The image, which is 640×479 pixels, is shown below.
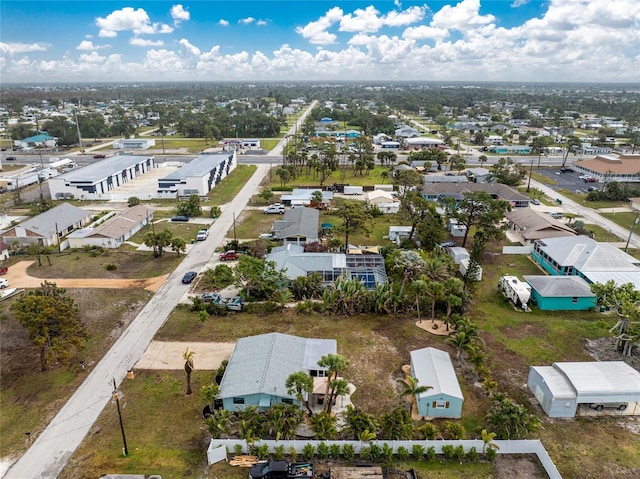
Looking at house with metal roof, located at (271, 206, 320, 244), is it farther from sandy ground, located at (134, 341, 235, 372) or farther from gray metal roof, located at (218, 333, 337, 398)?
gray metal roof, located at (218, 333, 337, 398)

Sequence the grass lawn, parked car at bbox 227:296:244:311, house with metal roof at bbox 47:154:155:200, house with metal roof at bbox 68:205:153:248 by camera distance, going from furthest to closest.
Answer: the grass lawn → house with metal roof at bbox 47:154:155:200 → house with metal roof at bbox 68:205:153:248 → parked car at bbox 227:296:244:311

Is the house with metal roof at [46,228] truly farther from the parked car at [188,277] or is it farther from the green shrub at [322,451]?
the green shrub at [322,451]

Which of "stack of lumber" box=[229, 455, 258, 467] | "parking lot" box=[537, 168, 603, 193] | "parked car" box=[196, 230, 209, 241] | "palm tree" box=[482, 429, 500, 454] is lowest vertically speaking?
"stack of lumber" box=[229, 455, 258, 467]

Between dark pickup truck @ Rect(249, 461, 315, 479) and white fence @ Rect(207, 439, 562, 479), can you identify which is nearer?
dark pickup truck @ Rect(249, 461, 315, 479)

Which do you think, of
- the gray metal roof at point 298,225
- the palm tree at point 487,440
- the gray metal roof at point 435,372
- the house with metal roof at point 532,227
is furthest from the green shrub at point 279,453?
the house with metal roof at point 532,227

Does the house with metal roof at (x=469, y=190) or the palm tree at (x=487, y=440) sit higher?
the house with metal roof at (x=469, y=190)

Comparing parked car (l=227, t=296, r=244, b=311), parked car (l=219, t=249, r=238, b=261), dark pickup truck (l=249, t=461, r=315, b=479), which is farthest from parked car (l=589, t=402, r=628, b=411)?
parked car (l=219, t=249, r=238, b=261)
